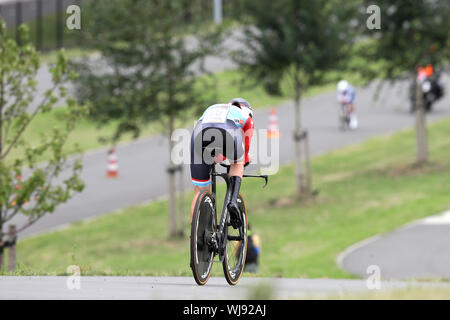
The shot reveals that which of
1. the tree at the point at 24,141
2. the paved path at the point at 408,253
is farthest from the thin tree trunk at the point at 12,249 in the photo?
the paved path at the point at 408,253

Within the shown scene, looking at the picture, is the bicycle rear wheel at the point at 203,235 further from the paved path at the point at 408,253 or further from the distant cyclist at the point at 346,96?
the distant cyclist at the point at 346,96

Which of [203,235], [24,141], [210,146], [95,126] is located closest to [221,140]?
[210,146]

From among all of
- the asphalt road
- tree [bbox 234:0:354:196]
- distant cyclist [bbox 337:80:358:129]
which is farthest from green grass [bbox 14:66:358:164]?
the asphalt road

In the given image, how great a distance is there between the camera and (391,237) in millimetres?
17625

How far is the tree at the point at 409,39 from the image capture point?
2327 cm

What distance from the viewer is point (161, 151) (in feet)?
94.7

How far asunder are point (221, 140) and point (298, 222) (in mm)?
13712

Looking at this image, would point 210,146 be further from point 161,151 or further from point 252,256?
point 161,151

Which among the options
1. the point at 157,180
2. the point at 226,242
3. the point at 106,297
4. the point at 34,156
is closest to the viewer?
the point at 106,297

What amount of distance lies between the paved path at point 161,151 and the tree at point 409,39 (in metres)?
0.85

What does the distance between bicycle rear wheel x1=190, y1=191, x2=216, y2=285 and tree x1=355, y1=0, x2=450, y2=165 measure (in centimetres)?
1712

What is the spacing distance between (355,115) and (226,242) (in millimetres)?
26547
